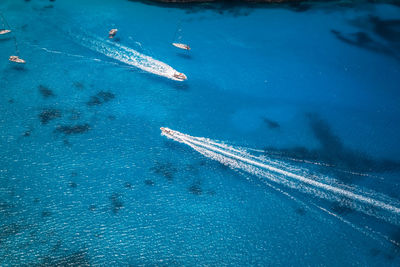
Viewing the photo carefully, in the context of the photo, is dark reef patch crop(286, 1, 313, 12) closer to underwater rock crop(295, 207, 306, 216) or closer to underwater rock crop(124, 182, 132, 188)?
underwater rock crop(295, 207, 306, 216)

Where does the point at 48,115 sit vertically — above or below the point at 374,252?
above

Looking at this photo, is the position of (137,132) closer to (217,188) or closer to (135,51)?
(217,188)

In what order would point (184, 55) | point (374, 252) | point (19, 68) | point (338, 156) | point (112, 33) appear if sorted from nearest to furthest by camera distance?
1. point (374, 252)
2. point (338, 156)
3. point (19, 68)
4. point (184, 55)
5. point (112, 33)

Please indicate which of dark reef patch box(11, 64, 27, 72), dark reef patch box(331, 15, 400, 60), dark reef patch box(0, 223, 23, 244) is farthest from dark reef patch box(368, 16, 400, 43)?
dark reef patch box(0, 223, 23, 244)

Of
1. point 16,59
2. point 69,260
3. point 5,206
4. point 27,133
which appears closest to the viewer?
point 69,260

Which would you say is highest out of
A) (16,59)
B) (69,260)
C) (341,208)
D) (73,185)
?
(16,59)

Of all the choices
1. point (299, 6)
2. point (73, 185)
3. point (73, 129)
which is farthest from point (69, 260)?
point (299, 6)

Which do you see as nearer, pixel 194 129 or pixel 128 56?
pixel 194 129

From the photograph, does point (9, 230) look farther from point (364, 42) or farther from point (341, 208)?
point (364, 42)
